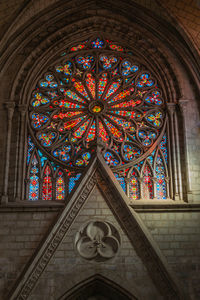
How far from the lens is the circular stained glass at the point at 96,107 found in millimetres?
12703

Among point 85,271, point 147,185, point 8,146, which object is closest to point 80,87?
point 8,146

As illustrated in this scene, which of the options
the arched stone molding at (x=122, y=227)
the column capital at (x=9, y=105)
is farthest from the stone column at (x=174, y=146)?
the column capital at (x=9, y=105)

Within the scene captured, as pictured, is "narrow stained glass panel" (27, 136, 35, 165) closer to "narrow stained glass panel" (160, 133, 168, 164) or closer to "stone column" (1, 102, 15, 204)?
"stone column" (1, 102, 15, 204)

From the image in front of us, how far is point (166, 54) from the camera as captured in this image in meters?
13.6

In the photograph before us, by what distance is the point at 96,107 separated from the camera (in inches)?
527

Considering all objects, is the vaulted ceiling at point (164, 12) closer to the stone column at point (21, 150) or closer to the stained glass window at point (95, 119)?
the stained glass window at point (95, 119)

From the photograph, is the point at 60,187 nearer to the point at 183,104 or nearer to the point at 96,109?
the point at 96,109

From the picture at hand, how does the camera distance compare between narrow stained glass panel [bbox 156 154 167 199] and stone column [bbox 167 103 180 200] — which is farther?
narrow stained glass panel [bbox 156 154 167 199]

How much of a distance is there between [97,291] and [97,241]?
41.0 inches

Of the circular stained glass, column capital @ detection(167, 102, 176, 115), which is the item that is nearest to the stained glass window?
the circular stained glass

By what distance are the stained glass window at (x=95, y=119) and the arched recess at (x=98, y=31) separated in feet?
0.78

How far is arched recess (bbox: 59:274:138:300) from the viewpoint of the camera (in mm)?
10727

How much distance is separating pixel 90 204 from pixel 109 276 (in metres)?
1.62

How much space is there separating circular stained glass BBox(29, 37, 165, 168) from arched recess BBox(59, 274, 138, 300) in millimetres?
2806
